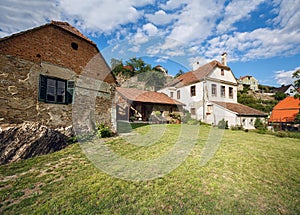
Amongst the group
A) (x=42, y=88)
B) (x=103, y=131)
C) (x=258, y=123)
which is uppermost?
(x=42, y=88)

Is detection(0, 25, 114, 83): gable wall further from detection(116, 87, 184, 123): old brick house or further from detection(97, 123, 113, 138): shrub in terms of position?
detection(116, 87, 184, 123): old brick house

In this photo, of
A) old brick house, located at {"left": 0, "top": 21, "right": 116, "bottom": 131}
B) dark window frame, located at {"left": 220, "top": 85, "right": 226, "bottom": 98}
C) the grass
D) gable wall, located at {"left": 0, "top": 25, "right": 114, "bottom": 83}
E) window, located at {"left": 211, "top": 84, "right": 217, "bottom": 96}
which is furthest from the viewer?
dark window frame, located at {"left": 220, "top": 85, "right": 226, "bottom": 98}

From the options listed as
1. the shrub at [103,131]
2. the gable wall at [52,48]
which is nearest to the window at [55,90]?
the gable wall at [52,48]

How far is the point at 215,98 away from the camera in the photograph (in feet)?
62.7

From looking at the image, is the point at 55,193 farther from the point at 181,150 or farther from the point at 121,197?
the point at 181,150

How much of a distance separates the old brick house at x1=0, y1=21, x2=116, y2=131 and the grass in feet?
7.71

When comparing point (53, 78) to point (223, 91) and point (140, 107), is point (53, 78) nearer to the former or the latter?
point (140, 107)

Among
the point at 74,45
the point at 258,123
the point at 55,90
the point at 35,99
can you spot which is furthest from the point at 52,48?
the point at 258,123

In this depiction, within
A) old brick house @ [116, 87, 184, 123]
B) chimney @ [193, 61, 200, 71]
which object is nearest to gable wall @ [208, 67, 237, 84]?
chimney @ [193, 61, 200, 71]

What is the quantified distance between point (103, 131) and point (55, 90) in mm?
3268

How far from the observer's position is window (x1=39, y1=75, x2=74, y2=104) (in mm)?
6580

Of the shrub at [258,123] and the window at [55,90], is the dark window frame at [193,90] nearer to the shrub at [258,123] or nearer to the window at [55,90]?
the shrub at [258,123]

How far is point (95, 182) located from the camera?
12.3ft

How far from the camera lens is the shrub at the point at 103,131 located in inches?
329
